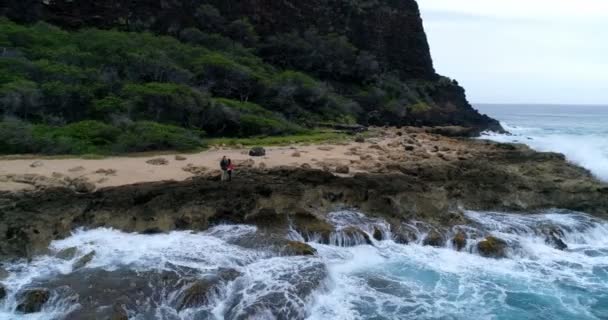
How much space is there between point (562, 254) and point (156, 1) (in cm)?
4908

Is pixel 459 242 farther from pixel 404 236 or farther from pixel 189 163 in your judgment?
pixel 189 163

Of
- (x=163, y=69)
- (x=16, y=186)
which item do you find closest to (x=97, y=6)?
(x=163, y=69)

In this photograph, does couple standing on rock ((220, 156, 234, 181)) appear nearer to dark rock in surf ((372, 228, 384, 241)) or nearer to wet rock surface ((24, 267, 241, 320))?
dark rock in surf ((372, 228, 384, 241))

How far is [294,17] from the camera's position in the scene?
192 ft

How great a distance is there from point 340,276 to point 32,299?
6704 mm

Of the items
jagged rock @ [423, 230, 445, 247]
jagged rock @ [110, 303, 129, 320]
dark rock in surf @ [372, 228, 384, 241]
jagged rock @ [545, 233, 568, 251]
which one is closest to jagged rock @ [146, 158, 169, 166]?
dark rock in surf @ [372, 228, 384, 241]

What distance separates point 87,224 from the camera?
42.4ft

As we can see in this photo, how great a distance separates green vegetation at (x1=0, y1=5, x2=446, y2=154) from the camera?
22094 mm

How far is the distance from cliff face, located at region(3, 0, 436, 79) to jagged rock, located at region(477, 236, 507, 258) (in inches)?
1770

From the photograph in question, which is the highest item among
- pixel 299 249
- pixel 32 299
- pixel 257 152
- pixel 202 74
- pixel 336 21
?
pixel 336 21

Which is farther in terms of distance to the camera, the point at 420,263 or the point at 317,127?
the point at 317,127

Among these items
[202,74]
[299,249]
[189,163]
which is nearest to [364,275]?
[299,249]

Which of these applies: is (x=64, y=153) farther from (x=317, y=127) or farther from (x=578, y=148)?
(x=578, y=148)

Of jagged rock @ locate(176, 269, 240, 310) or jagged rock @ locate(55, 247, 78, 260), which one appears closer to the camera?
jagged rock @ locate(176, 269, 240, 310)
